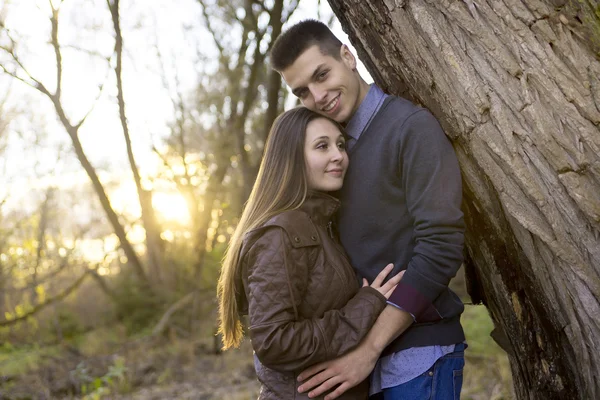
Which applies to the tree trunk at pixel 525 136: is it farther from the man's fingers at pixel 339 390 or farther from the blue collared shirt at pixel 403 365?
the man's fingers at pixel 339 390

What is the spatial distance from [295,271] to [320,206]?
15.1 inches

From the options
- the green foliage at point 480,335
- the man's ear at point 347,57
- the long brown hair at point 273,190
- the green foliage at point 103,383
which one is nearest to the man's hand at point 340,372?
the long brown hair at point 273,190

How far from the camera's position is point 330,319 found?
88.2 inches

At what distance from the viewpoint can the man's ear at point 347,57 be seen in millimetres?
2736

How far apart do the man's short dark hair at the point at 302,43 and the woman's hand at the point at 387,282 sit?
103cm

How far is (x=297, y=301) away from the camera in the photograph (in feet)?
7.27

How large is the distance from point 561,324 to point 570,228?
0.46m

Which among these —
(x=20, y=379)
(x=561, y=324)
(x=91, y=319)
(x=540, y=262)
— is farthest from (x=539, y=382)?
(x=91, y=319)

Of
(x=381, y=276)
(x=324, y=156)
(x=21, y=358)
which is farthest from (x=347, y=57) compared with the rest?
(x=21, y=358)

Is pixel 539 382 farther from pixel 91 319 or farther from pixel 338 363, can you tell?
pixel 91 319

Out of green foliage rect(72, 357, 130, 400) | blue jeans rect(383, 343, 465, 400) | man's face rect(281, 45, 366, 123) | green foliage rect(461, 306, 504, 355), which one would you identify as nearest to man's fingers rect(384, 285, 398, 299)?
blue jeans rect(383, 343, 465, 400)

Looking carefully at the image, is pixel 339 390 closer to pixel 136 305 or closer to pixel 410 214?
pixel 410 214

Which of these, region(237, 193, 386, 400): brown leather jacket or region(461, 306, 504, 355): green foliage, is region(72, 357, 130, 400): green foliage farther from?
region(237, 193, 386, 400): brown leather jacket

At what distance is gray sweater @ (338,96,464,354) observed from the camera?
2207 mm
